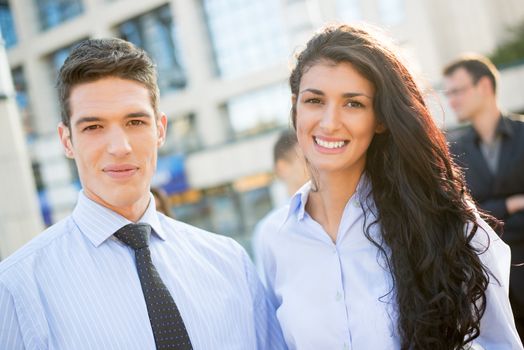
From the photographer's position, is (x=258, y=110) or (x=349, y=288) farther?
(x=258, y=110)

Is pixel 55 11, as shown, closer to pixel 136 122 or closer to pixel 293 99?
pixel 293 99

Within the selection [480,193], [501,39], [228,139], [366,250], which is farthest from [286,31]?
[366,250]

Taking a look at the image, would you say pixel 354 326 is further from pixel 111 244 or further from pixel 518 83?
pixel 518 83

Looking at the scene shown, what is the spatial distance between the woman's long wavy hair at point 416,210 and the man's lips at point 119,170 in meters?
0.94

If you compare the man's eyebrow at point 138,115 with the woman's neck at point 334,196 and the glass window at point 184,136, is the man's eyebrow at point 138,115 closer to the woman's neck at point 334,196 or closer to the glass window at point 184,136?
the woman's neck at point 334,196

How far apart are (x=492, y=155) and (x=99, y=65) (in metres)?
2.68

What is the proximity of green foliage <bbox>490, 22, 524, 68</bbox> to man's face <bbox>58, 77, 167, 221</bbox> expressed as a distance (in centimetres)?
1655

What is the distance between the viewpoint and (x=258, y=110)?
20391 mm

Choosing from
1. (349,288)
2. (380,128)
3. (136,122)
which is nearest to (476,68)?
(380,128)

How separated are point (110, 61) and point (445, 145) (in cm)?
150

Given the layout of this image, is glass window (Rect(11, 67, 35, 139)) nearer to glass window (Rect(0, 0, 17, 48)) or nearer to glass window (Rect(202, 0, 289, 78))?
glass window (Rect(0, 0, 17, 48))

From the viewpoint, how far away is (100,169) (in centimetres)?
215

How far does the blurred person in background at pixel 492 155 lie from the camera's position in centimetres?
340

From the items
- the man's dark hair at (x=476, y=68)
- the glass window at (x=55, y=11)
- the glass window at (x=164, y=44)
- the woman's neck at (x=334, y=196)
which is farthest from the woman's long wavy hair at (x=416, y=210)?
the glass window at (x=55, y=11)
